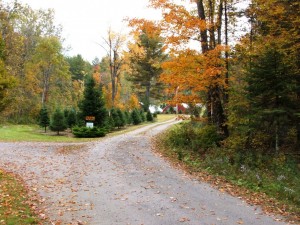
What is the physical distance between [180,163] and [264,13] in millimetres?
7500

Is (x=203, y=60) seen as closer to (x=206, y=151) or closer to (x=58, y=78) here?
(x=206, y=151)

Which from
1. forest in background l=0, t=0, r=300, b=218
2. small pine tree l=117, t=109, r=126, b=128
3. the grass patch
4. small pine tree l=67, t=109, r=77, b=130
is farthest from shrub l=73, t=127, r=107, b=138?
the grass patch

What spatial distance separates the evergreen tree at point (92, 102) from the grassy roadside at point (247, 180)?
12534 mm

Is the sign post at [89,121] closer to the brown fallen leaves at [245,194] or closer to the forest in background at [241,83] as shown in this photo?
the forest in background at [241,83]

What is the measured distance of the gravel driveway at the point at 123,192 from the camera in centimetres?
600

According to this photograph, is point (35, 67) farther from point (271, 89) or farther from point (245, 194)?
point (245, 194)

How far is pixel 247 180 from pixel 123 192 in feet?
12.5

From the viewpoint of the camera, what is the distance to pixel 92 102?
2445 cm

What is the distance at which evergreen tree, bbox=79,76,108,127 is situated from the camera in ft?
79.8

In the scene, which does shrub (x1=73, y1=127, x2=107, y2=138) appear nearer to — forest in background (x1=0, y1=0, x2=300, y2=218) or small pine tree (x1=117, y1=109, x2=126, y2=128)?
small pine tree (x1=117, y1=109, x2=126, y2=128)

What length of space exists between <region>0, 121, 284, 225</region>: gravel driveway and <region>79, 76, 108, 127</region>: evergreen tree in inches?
432

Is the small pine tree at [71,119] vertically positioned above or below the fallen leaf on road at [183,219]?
above

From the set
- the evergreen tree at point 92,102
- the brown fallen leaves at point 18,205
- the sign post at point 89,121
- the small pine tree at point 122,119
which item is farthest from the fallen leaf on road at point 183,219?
the small pine tree at point 122,119

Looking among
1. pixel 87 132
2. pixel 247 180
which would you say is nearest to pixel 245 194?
pixel 247 180
